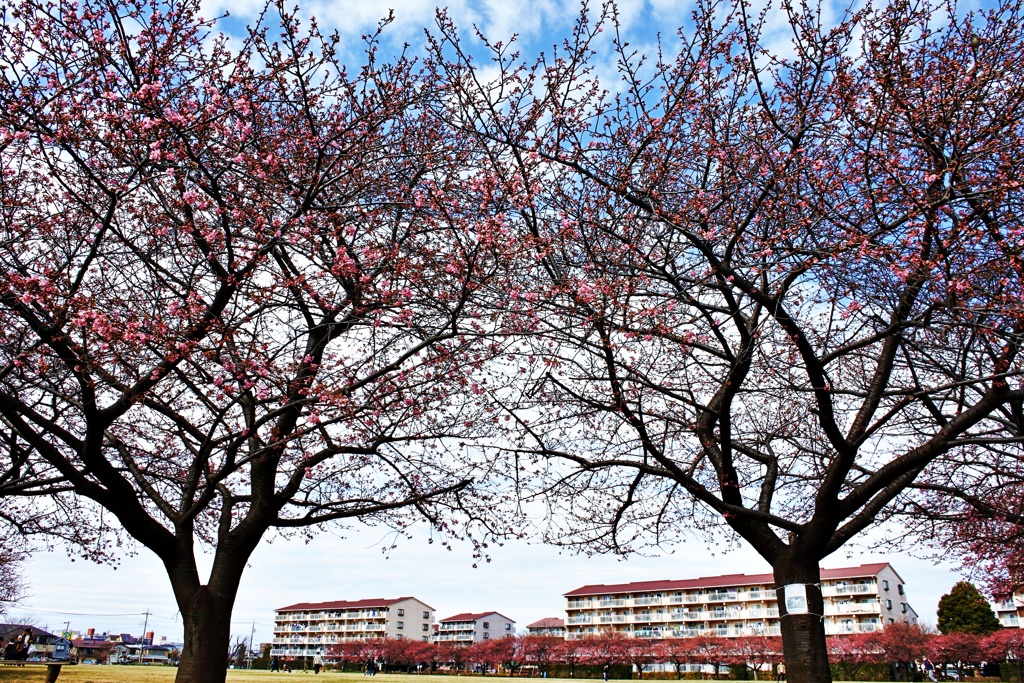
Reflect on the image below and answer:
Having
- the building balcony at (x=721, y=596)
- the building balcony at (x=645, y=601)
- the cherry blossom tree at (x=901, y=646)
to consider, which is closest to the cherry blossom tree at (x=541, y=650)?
the building balcony at (x=645, y=601)

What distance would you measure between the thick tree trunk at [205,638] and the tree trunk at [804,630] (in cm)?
624

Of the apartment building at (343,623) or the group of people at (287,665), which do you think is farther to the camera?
the apartment building at (343,623)

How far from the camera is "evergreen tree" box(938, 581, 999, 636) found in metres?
50.7

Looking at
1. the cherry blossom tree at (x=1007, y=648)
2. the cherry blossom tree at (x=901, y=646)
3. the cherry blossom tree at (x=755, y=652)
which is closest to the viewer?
the cherry blossom tree at (x=1007, y=648)

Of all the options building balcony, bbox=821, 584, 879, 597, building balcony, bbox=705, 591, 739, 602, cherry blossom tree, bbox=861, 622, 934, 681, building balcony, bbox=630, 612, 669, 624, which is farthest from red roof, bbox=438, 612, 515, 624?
cherry blossom tree, bbox=861, 622, 934, 681

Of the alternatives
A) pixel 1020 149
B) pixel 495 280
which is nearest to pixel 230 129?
pixel 495 280

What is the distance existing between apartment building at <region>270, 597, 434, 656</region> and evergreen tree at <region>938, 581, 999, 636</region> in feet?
220

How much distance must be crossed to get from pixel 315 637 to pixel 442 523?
4000 inches

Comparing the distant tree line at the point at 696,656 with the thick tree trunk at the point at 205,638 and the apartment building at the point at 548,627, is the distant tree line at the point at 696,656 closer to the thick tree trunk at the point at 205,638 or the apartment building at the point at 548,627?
the apartment building at the point at 548,627

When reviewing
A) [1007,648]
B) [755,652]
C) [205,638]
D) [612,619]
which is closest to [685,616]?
[612,619]

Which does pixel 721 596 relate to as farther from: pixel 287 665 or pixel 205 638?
pixel 205 638

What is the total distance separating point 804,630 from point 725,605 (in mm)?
69213

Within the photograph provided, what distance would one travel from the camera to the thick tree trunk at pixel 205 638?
743cm

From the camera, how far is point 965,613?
170 ft
